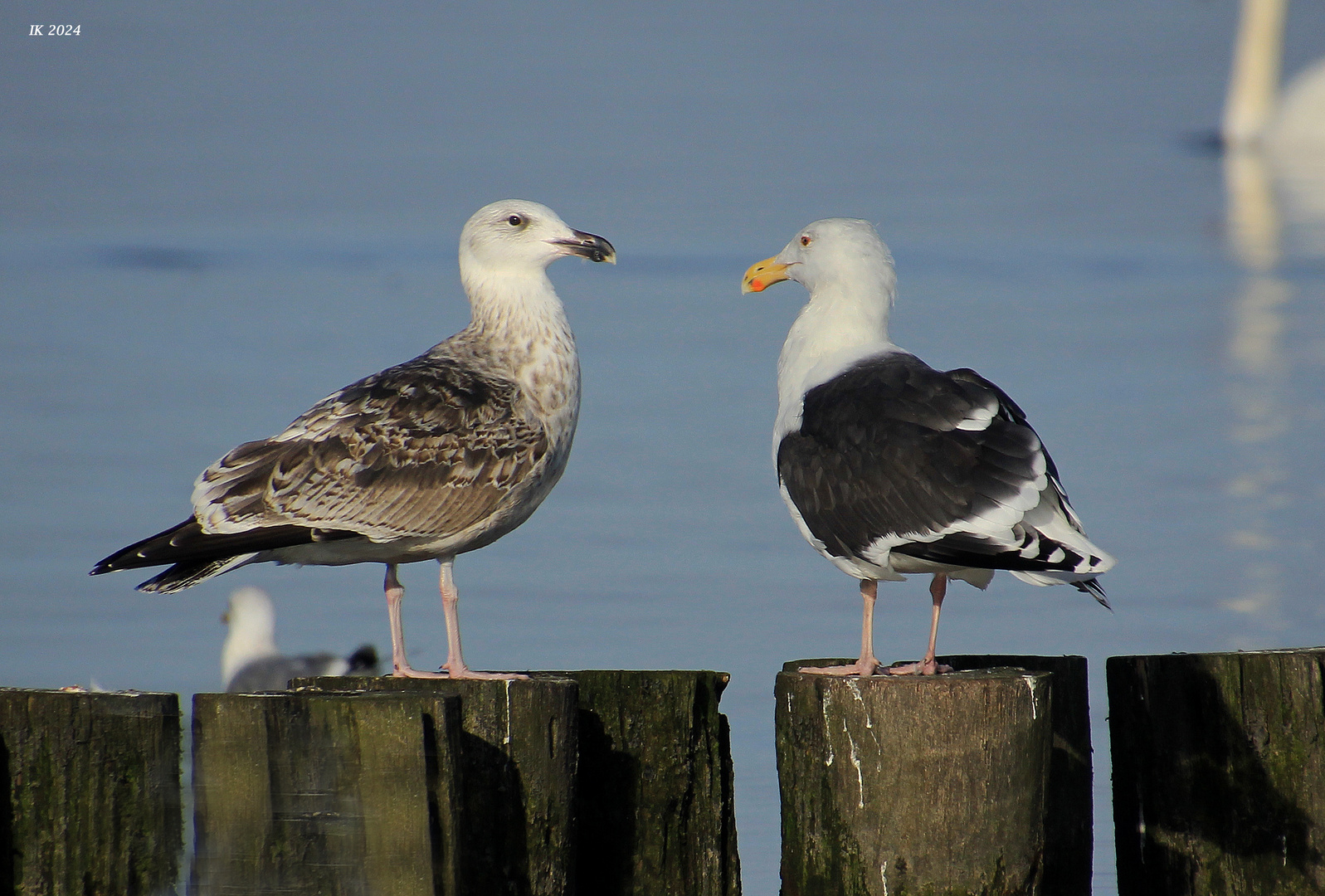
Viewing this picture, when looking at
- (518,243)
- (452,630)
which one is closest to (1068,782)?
(452,630)

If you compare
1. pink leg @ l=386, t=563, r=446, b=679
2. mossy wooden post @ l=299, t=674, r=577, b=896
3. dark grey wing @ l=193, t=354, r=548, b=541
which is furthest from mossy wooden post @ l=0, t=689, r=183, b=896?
dark grey wing @ l=193, t=354, r=548, b=541

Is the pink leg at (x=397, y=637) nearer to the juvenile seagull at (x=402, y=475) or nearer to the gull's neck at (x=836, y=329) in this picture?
the juvenile seagull at (x=402, y=475)

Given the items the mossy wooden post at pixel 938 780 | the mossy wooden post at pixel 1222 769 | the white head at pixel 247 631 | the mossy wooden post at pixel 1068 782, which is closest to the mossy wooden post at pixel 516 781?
the mossy wooden post at pixel 938 780

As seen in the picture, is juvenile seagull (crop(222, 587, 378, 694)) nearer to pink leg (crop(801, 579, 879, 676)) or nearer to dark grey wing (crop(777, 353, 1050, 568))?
pink leg (crop(801, 579, 879, 676))

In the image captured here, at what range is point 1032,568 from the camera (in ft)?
17.1

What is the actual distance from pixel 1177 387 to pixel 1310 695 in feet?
30.7

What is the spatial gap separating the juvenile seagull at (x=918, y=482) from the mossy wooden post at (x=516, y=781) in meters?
0.79

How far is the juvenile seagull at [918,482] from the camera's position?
17.3ft

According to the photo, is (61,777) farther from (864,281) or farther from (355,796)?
(864,281)

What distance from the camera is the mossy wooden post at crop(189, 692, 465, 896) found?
4469 millimetres

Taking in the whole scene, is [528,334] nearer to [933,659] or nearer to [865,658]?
Result: [865,658]

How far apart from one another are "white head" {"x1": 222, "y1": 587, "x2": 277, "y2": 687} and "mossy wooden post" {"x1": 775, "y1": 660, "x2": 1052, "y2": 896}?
160 inches

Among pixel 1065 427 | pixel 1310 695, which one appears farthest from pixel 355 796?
pixel 1065 427

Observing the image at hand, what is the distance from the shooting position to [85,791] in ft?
15.1
